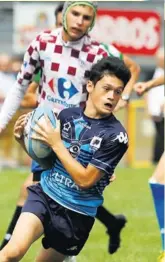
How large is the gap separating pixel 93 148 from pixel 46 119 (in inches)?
12.1

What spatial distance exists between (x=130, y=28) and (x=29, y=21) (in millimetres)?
2462

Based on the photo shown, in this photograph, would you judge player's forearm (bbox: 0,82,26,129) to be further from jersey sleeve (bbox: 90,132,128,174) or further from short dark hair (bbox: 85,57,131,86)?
jersey sleeve (bbox: 90,132,128,174)

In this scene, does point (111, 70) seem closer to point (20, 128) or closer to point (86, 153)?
point (86, 153)

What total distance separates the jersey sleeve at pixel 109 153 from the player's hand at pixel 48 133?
22 centimetres

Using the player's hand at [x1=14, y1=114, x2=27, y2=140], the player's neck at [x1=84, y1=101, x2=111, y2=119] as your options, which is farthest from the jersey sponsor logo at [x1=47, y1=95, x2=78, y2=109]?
the player's neck at [x1=84, y1=101, x2=111, y2=119]

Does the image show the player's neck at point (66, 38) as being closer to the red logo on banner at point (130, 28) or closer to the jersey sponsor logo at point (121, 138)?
the jersey sponsor logo at point (121, 138)

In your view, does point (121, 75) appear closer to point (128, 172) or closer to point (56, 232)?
point (56, 232)

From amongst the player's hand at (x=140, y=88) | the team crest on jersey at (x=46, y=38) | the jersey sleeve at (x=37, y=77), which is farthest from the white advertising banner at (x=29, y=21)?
the team crest on jersey at (x=46, y=38)

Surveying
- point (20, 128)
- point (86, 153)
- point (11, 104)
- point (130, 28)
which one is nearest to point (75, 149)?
point (86, 153)

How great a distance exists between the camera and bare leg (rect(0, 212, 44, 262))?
533 centimetres

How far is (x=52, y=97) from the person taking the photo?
6922mm

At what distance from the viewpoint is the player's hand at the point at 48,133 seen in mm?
5477

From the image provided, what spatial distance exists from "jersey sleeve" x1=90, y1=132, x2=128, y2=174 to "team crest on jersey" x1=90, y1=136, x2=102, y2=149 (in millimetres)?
23

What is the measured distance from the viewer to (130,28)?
1463cm
